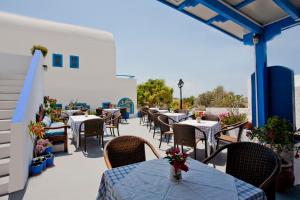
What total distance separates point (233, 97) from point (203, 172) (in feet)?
25.4

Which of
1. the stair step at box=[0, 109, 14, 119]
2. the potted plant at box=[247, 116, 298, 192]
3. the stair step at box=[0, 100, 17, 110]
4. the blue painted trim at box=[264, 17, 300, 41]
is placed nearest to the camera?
the potted plant at box=[247, 116, 298, 192]

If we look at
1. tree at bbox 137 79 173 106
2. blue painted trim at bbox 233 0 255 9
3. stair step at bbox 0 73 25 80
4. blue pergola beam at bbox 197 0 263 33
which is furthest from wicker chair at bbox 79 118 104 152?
tree at bbox 137 79 173 106

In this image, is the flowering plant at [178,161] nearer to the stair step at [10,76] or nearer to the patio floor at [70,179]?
the patio floor at [70,179]

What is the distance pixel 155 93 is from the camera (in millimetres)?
17750

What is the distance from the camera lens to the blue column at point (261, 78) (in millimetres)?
3969

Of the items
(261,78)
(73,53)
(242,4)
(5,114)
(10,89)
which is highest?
(73,53)

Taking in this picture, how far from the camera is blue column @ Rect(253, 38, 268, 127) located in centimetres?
397

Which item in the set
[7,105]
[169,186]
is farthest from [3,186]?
[169,186]

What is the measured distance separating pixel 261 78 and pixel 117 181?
387 centimetres

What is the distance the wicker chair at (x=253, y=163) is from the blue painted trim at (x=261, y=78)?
2495 mm

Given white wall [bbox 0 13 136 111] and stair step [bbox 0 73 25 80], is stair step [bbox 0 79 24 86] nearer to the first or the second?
stair step [bbox 0 73 25 80]

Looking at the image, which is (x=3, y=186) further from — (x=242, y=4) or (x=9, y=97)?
(x=242, y=4)

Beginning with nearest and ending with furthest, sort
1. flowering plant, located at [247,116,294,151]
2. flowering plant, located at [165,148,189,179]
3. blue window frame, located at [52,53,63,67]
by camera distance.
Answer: flowering plant, located at [165,148,189,179] → flowering plant, located at [247,116,294,151] → blue window frame, located at [52,53,63,67]

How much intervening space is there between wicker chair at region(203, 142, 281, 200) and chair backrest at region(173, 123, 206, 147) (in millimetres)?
1453
